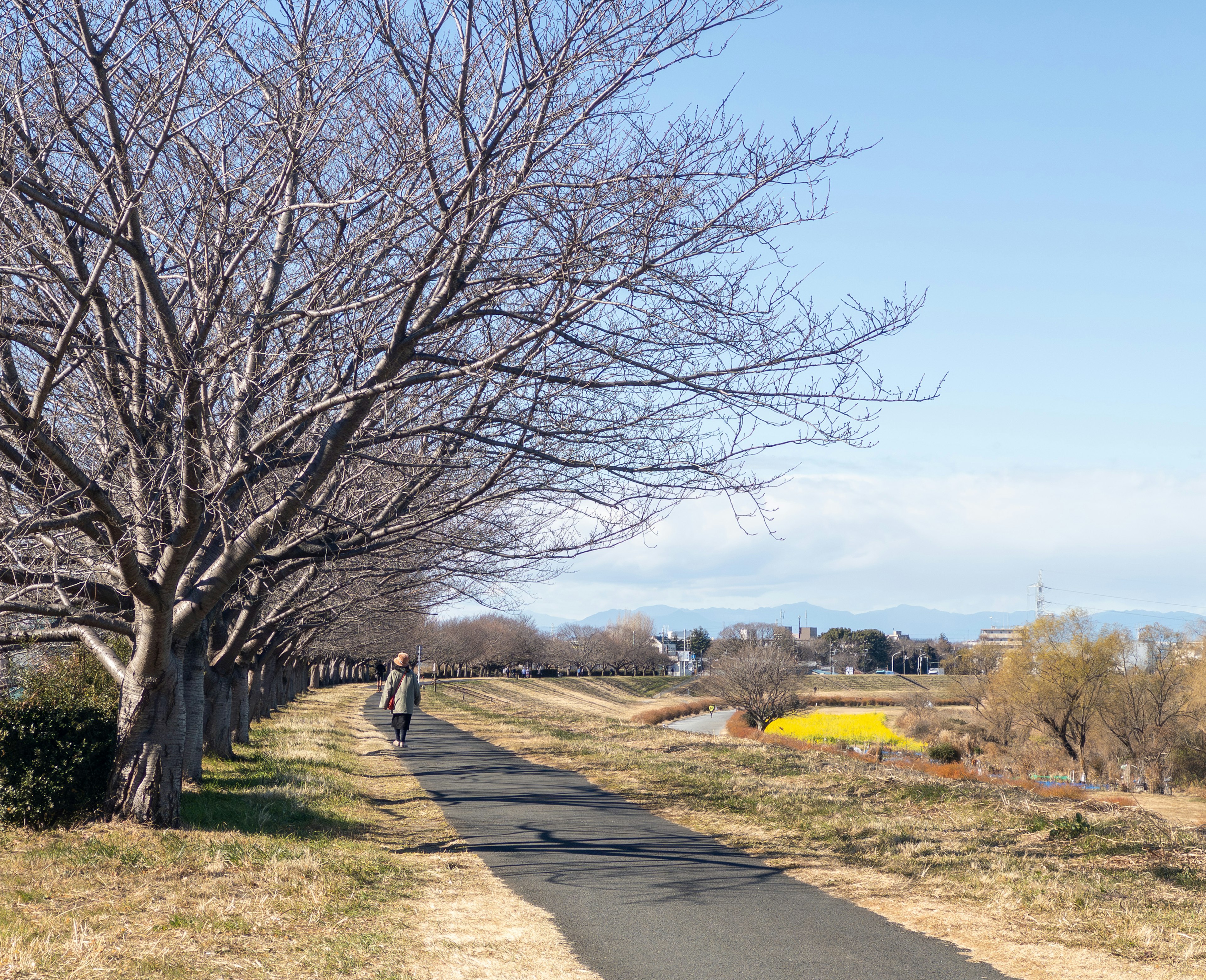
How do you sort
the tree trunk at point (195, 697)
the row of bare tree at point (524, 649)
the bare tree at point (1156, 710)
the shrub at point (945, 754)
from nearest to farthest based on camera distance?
the tree trunk at point (195, 697)
the bare tree at point (1156, 710)
the shrub at point (945, 754)
the row of bare tree at point (524, 649)

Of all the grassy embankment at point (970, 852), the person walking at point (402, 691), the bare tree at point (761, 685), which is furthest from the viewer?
the bare tree at point (761, 685)

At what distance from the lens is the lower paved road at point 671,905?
5.52 metres

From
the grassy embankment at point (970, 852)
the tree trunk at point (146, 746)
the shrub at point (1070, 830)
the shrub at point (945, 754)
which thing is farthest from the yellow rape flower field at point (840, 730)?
the tree trunk at point (146, 746)

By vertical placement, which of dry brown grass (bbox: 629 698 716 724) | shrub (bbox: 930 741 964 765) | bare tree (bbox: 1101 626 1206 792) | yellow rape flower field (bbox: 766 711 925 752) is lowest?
dry brown grass (bbox: 629 698 716 724)

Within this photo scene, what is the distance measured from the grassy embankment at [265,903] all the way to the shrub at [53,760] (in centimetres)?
27

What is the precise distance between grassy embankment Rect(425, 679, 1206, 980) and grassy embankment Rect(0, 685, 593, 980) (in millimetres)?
2669

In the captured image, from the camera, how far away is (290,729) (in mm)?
23906

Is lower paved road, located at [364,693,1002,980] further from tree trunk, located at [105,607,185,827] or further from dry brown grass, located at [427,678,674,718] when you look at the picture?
dry brown grass, located at [427,678,674,718]

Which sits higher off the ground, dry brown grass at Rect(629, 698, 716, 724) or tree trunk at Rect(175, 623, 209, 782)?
tree trunk at Rect(175, 623, 209, 782)

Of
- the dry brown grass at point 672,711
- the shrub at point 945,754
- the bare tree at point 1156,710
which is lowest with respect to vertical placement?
the dry brown grass at point 672,711

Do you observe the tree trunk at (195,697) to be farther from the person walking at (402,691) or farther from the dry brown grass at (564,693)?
the dry brown grass at (564,693)

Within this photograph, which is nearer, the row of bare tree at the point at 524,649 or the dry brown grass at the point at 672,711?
the dry brown grass at the point at 672,711

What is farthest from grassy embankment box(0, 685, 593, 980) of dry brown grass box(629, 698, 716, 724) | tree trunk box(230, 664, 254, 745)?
dry brown grass box(629, 698, 716, 724)

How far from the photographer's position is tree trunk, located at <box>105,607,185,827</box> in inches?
348
